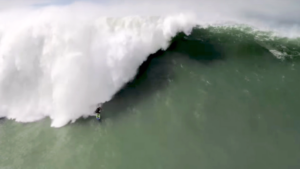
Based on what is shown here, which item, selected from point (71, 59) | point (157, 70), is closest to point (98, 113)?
point (71, 59)

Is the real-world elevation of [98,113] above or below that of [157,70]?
below

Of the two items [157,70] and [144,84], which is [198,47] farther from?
[144,84]

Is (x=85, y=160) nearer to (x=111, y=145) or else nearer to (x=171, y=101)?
(x=111, y=145)

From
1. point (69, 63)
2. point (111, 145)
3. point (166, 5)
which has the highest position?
point (166, 5)

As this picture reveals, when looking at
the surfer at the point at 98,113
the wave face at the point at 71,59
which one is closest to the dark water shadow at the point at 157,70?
the surfer at the point at 98,113

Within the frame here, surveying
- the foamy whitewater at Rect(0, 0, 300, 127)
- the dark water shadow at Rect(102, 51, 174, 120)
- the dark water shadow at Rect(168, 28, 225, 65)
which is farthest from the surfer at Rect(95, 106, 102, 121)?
the dark water shadow at Rect(168, 28, 225, 65)

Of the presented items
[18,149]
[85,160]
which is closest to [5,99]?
[18,149]
